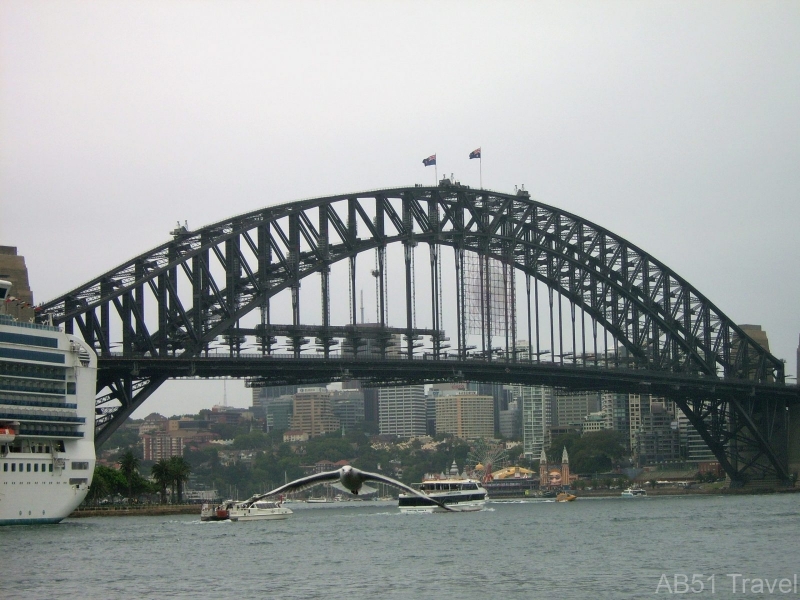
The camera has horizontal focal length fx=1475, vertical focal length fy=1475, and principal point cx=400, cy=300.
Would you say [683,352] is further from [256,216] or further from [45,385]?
[45,385]

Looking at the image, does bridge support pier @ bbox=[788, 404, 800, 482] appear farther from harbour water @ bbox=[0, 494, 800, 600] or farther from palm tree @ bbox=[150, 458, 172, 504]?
palm tree @ bbox=[150, 458, 172, 504]

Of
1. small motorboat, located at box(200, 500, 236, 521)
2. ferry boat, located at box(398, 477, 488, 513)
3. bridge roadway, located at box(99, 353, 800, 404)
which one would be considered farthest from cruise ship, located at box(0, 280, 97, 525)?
ferry boat, located at box(398, 477, 488, 513)

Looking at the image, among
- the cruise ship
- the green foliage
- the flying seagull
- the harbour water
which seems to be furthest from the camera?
the green foliage

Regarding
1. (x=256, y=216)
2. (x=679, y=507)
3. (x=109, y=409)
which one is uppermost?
(x=256, y=216)

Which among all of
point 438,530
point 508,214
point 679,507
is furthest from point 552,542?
point 508,214

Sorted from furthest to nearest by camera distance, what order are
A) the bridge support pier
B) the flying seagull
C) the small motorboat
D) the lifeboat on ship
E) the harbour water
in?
the bridge support pier, the small motorboat, the lifeboat on ship, the harbour water, the flying seagull

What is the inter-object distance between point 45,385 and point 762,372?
83.2 meters

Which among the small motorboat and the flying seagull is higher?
the flying seagull

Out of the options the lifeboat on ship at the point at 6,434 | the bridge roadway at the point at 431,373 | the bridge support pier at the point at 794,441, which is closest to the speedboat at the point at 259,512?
the bridge roadway at the point at 431,373

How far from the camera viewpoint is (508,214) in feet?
430

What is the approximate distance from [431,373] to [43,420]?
3714 centimetres

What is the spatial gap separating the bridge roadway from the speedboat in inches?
375

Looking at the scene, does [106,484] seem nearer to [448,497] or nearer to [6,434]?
[448,497]

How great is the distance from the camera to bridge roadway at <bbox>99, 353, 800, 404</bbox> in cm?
10319
